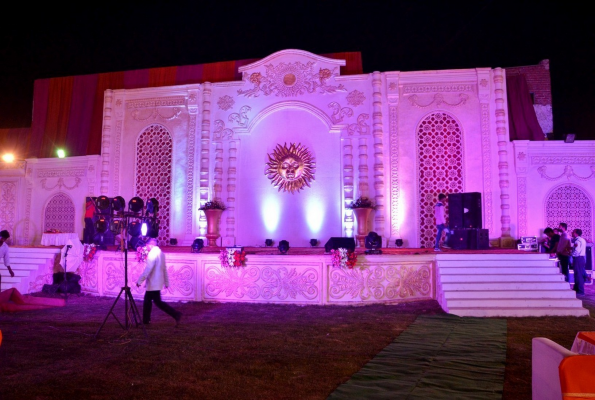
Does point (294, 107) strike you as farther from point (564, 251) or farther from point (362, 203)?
point (564, 251)

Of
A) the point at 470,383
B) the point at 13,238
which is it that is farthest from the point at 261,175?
the point at 470,383

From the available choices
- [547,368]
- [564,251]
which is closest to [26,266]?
[547,368]

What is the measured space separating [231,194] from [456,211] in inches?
248

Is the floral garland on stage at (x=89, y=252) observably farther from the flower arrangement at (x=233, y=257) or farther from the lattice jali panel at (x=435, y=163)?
the lattice jali panel at (x=435, y=163)

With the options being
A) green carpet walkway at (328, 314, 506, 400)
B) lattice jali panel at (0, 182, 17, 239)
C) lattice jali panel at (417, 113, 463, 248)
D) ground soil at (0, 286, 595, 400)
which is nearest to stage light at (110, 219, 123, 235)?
ground soil at (0, 286, 595, 400)

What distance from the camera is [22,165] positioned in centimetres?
1455

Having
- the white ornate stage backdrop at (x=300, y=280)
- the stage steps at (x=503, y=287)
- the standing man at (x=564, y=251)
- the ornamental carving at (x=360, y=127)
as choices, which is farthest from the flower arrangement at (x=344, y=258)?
the ornamental carving at (x=360, y=127)

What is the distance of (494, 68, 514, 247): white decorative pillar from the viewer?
11.4 meters

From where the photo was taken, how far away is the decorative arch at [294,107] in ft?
41.3

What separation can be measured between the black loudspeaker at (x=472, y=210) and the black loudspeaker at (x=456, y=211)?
118 millimetres

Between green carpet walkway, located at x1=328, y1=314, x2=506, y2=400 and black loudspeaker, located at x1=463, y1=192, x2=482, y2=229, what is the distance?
155 inches

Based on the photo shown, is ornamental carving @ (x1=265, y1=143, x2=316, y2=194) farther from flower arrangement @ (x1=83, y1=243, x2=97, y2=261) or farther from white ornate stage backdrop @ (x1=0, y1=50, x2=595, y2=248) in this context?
flower arrangement @ (x1=83, y1=243, x2=97, y2=261)

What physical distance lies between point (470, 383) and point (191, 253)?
19.4ft

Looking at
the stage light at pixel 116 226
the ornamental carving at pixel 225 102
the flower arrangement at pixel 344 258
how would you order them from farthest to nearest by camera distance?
the ornamental carving at pixel 225 102, the flower arrangement at pixel 344 258, the stage light at pixel 116 226
